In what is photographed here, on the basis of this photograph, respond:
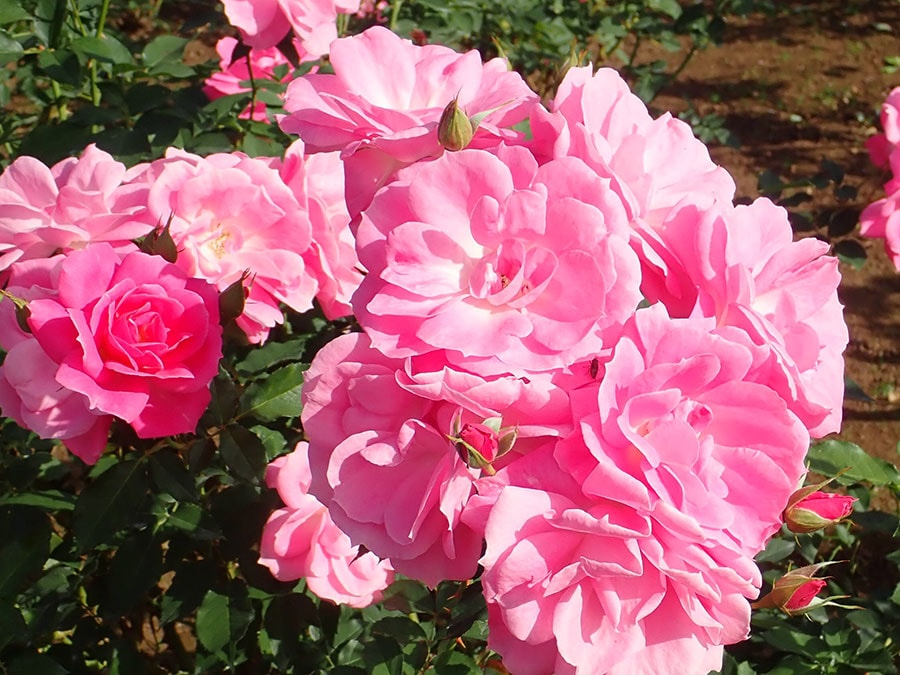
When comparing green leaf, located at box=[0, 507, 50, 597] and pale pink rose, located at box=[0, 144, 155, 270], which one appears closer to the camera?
pale pink rose, located at box=[0, 144, 155, 270]

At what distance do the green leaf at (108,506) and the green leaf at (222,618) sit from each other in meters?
0.27

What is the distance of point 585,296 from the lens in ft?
2.35

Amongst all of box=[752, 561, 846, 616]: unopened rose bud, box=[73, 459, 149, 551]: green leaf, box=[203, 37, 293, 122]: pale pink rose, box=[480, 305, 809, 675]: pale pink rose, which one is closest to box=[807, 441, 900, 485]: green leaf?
box=[752, 561, 846, 616]: unopened rose bud

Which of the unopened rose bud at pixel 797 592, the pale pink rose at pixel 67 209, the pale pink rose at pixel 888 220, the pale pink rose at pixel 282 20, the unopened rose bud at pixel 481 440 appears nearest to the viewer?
the unopened rose bud at pixel 481 440

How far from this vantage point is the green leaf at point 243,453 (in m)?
1.13

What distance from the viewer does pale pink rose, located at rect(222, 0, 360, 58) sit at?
4.75 feet

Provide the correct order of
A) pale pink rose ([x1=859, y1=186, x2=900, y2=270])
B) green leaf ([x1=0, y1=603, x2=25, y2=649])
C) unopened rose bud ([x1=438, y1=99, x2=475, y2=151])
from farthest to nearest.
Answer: pale pink rose ([x1=859, y1=186, x2=900, y2=270]), green leaf ([x1=0, y1=603, x2=25, y2=649]), unopened rose bud ([x1=438, y1=99, x2=475, y2=151])

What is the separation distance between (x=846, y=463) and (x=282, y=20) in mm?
1142

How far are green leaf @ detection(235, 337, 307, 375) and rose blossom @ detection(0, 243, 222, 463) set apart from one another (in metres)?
0.31

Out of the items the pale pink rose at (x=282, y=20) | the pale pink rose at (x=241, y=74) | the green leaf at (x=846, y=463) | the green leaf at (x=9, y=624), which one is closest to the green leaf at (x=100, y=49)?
the pale pink rose at (x=241, y=74)

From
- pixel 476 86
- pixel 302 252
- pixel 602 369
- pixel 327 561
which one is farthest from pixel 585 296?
pixel 327 561

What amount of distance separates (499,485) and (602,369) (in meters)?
0.13

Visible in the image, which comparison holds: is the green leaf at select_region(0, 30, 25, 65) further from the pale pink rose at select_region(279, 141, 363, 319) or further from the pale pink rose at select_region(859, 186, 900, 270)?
the pale pink rose at select_region(859, 186, 900, 270)

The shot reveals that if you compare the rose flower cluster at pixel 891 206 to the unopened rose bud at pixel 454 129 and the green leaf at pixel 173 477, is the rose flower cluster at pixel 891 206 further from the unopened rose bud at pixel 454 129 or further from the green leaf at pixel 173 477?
the green leaf at pixel 173 477
